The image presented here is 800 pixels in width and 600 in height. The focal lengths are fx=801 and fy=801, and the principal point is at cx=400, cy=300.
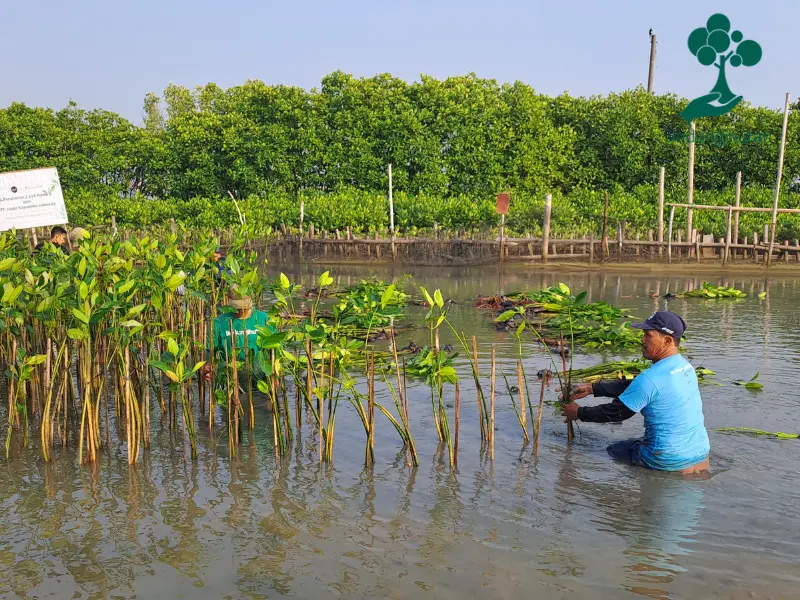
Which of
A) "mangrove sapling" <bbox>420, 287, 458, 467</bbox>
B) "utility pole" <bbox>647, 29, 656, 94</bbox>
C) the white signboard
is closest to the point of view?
"mangrove sapling" <bbox>420, 287, 458, 467</bbox>

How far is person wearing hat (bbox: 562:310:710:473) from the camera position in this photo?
17.2 feet

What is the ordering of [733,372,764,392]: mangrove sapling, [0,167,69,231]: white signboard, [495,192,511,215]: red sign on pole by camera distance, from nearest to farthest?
1. [733,372,764,392]: mangrove sapling
2. [0,167,69,231]: white signboard
3. [495,192,511,215]: red sign on pole

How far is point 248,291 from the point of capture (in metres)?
6.27

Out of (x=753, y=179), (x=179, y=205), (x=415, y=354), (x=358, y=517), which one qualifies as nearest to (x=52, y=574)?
(x=358, y=517)

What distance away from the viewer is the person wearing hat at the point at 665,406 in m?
5.25

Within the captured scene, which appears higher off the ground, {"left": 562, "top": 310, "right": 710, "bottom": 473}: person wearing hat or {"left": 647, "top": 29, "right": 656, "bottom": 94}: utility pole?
{"left": 647, "top": 29, "right": 656, "bottom": 94}: utility pole

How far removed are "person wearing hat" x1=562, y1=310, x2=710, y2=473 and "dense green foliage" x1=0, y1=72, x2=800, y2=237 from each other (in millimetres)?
23341

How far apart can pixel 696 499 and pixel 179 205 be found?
2655 cm

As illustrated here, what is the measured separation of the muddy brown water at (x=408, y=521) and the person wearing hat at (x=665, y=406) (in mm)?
186

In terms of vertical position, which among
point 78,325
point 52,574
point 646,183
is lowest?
point 52,574

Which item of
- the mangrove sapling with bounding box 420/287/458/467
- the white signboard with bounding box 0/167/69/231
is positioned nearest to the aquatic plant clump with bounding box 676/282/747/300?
the mangrove sapling with bounding box 420/287/458/467

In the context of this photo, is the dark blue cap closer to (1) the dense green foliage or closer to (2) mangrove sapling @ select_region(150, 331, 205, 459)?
(2) mangrove sapling @ select_region(150, 331, 205, 459)

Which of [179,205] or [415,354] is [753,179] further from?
[415,354]

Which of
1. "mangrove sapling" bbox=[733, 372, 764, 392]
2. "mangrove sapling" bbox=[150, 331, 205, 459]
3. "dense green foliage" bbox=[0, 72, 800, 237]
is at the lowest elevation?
"mangrove sapling" bbox=[733, 372, 764, 392]
